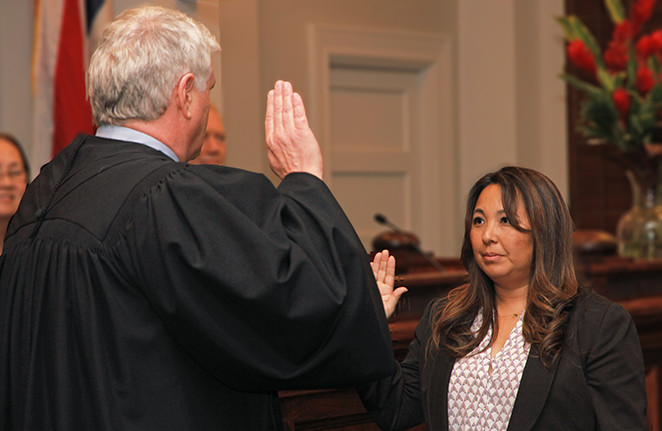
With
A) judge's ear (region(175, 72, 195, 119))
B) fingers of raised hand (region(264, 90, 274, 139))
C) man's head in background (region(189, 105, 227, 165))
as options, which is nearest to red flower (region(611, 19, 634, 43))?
man's head in background (region(189, 105, 227, 165))

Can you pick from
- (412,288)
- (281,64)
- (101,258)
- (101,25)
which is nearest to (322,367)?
(101,258)

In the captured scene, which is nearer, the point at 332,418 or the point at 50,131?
the point at 332,418

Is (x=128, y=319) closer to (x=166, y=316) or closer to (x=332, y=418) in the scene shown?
(x=166, y=316)

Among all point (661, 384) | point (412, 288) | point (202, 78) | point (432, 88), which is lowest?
point (661, 384)

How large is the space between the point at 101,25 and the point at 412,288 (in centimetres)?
209

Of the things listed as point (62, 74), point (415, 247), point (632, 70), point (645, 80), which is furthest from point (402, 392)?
point (632, 70)

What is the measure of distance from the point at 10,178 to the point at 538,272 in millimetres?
2260

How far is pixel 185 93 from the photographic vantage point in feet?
5.26

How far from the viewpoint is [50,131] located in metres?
4.32

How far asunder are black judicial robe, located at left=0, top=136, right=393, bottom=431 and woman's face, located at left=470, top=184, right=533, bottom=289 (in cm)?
42

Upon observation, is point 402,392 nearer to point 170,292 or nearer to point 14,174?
point 170,292

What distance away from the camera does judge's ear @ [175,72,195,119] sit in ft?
5.22

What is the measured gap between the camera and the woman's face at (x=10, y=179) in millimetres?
3252

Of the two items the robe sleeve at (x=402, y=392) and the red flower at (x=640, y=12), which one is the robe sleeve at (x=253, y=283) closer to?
the robe sleeve at (x=402, y=392)
